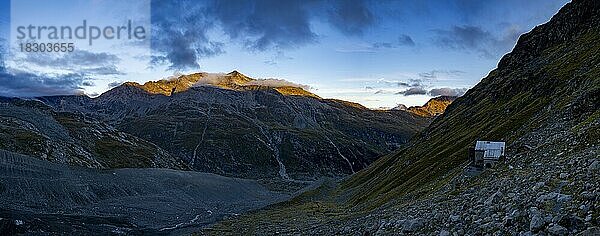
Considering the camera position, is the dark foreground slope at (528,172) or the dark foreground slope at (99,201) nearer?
the dark foreground slope at (528,172)

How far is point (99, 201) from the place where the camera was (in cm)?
11450

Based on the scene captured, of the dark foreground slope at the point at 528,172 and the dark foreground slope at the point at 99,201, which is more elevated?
the dark foreground slope at the point at 528,172

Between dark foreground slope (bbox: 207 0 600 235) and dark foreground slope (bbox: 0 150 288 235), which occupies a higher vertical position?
dark foreground slope (bbox: 207 0 600 235)

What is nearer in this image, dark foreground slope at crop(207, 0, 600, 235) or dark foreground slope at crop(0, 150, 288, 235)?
dark foreground slope at crop(207, 0, 600, 235)

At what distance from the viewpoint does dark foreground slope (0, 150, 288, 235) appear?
7962 centimetres

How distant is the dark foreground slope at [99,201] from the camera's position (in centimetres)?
7962

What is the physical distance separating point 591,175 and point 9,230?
72.4m

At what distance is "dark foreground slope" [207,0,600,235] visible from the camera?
19.3m

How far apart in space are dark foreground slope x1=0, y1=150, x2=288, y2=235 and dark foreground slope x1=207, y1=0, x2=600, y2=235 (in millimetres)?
24941

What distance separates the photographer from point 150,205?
115m

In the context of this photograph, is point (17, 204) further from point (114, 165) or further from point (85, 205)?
point (114, 165)

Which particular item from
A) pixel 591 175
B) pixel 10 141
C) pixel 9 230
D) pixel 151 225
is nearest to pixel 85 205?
pixel 151 225

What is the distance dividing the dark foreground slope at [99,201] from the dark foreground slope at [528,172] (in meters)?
24.9

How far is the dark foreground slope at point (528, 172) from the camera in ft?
63.4
